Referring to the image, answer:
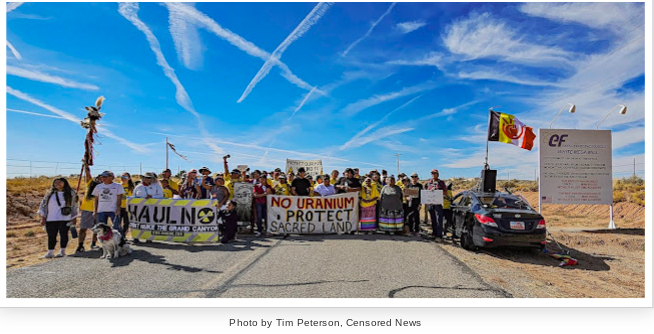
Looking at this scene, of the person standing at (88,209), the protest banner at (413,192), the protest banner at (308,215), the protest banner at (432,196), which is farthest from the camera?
the protest banner at (308,215)

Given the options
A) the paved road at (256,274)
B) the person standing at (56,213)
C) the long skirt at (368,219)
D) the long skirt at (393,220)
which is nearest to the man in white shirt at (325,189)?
the long skirt at (368,219)

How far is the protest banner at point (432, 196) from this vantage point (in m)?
9.02

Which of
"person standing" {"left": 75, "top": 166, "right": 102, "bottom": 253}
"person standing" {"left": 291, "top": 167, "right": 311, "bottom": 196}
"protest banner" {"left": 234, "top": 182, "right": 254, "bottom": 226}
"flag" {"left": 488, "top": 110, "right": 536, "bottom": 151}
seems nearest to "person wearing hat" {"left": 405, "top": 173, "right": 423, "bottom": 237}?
"person standing" {"left": 291, "top": 167, "right": 311, "bottom": 196}

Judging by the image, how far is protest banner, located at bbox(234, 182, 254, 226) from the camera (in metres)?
9.86

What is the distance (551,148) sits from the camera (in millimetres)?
11633

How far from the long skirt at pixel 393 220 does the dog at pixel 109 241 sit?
239 inches

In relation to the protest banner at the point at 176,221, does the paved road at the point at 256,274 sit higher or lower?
lower

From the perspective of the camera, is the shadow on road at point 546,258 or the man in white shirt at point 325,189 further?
the man in white shirt at point 325,189

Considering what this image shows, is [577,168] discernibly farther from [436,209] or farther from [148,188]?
[148,188]

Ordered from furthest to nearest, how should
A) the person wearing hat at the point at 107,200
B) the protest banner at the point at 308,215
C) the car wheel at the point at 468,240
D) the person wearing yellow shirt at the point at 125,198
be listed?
the protest banner at the point at 308,215 < the person wearing yellow shirt at the point at 125,198 < the car wheel at the point at 468,240 < the person wearing hat at the point at 107,200

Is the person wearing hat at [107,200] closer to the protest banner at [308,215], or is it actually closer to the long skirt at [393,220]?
the protest banner at [308,215]
